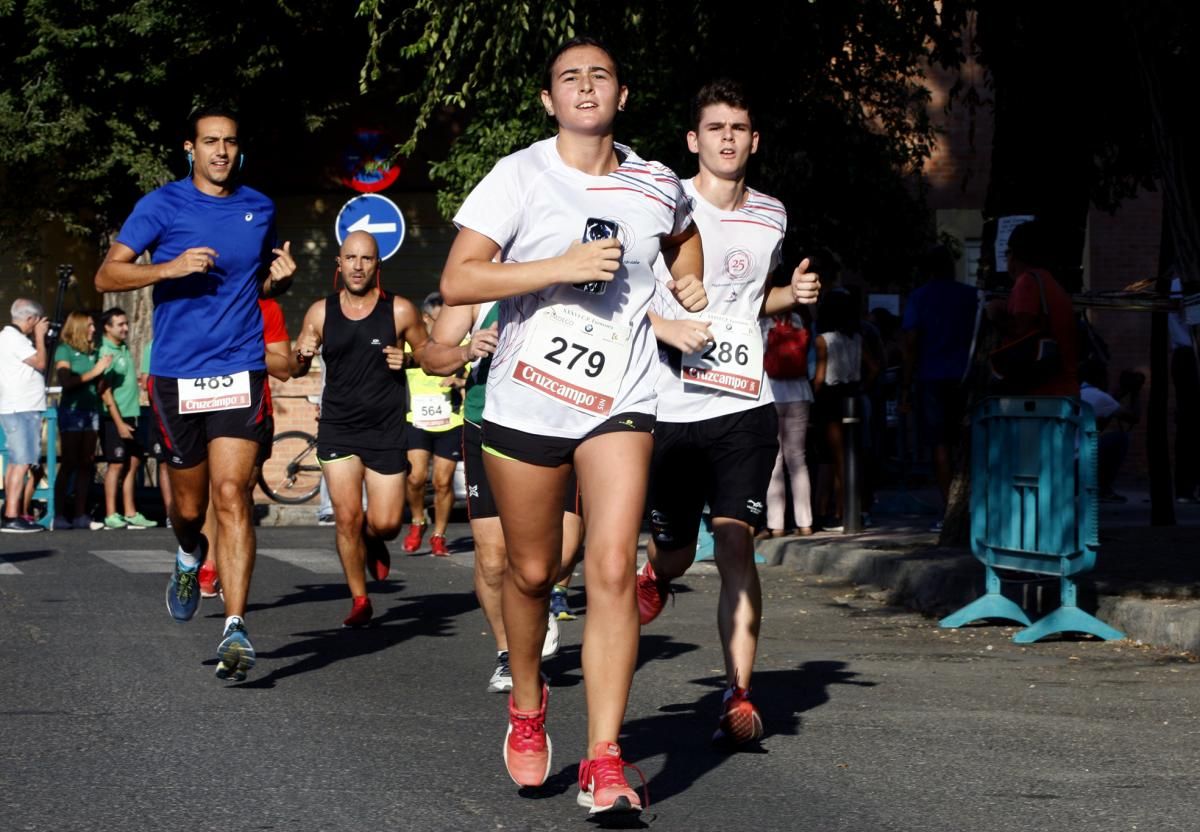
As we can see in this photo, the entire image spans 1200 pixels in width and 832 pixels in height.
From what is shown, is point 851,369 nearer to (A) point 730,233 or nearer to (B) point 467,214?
(A) point 730,233

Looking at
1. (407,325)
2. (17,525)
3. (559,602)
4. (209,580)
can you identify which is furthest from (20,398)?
(559,602)

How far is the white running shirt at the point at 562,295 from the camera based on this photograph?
212 inches

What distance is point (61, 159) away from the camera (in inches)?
990

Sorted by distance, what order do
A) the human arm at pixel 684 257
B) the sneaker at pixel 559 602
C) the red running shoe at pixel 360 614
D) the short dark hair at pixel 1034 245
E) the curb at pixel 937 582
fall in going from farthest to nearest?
the short dark hair at pixel 1034 245
the red running shoe at pixel 360 614
the sneaker at pixel 559 602
the curb at pixel 937 582
the human arm at pixel 684 257

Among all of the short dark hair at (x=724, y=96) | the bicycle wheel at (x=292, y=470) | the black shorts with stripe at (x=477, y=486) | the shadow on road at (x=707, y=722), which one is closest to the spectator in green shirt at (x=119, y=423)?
the bicycle wheel at (x=292, y=470)

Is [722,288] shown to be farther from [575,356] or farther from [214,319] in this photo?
[214,319]

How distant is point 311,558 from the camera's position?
14930 millimetres

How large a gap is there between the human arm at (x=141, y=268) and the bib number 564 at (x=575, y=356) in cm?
296

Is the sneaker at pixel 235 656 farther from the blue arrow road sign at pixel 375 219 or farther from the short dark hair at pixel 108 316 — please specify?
the short dark hair at pixel 108 316

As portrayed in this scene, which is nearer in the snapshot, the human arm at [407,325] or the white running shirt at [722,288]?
the white running shirt at [722,288]

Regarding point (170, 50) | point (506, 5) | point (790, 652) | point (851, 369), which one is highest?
point (170, 50)

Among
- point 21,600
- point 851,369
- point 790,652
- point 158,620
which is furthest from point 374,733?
point 851,369

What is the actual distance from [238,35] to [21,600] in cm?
1376

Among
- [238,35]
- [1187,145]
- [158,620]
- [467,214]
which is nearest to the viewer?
[467,214]
